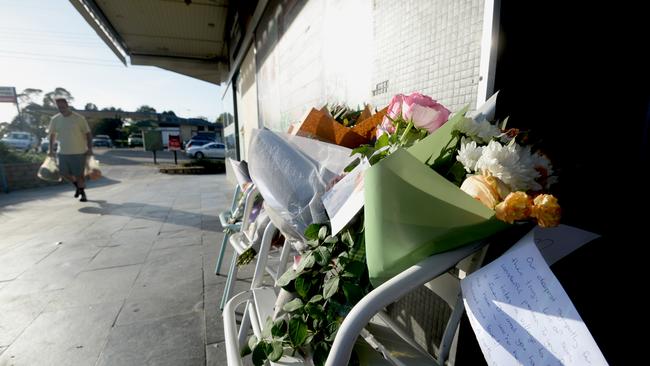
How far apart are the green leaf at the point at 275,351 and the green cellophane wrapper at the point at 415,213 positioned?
0.41 metres

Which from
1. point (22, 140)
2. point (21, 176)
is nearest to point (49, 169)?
point (21, 176)

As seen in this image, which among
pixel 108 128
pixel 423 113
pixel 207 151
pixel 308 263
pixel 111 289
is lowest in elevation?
pixel 207 151

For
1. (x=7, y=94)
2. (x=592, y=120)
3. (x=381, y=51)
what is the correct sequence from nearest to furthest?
(x=592, y=120) < (x=381, y=51) < (x=7, y=94)

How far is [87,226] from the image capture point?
4.22 metres

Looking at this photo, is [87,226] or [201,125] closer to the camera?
[87,226]

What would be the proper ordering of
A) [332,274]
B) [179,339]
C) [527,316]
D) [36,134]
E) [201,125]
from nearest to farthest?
[527,316], [332,274], [179,339], [36,134], [201,125]

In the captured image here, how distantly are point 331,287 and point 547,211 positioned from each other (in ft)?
1.61

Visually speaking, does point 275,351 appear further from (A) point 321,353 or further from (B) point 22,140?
(B) point 22,140

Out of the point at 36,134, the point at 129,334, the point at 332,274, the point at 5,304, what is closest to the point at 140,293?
the point at 129,334

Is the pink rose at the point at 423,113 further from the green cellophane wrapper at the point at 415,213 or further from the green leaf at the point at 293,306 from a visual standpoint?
the green leaf at the point at 293,306

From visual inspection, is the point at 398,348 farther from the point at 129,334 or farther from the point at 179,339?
the point at 129,334

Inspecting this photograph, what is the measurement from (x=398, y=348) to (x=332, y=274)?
1.04 ft

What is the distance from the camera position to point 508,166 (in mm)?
552

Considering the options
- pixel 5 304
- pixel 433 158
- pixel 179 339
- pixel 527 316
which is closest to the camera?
pixel 527 316
